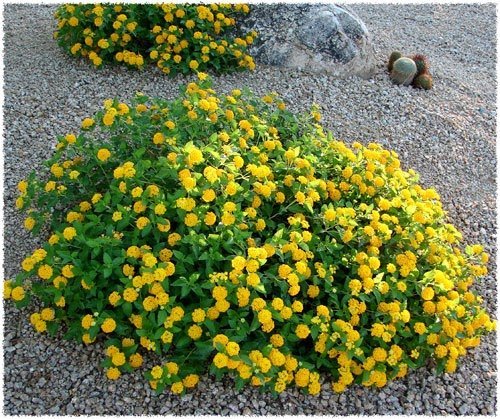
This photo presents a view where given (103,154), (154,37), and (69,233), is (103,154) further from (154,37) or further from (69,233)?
(154,37)

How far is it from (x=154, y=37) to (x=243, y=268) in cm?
281

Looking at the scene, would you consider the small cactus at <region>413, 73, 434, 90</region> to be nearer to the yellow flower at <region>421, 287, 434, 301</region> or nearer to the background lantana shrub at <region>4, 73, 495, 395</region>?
the background lantana shrub at <region>4, 73, 495, 395</region>

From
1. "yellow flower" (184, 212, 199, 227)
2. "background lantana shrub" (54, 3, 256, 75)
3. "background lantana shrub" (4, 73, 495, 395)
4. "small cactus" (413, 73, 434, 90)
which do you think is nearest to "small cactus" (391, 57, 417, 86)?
"small cactus" (413, 73, 434, 90)

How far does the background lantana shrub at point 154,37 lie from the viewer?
4.92m

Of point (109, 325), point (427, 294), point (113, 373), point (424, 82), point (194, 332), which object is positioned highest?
point (427, 294)

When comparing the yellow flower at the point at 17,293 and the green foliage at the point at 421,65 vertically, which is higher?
the green foliage at the point at 421,65

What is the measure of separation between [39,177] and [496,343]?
297 centimetres

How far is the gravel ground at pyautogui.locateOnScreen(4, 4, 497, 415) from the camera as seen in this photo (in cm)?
293

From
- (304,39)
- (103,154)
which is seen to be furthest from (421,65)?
(103,154)

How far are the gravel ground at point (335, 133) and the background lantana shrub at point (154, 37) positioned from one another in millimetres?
146

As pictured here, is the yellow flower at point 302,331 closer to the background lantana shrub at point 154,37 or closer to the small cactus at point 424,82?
the background lantana shrub at point 154,37

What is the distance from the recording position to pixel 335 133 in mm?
4668

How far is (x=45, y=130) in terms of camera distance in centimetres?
436

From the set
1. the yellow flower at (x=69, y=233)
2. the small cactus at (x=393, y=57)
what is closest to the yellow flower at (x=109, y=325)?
the yellow flower at (x=69, y=233)
